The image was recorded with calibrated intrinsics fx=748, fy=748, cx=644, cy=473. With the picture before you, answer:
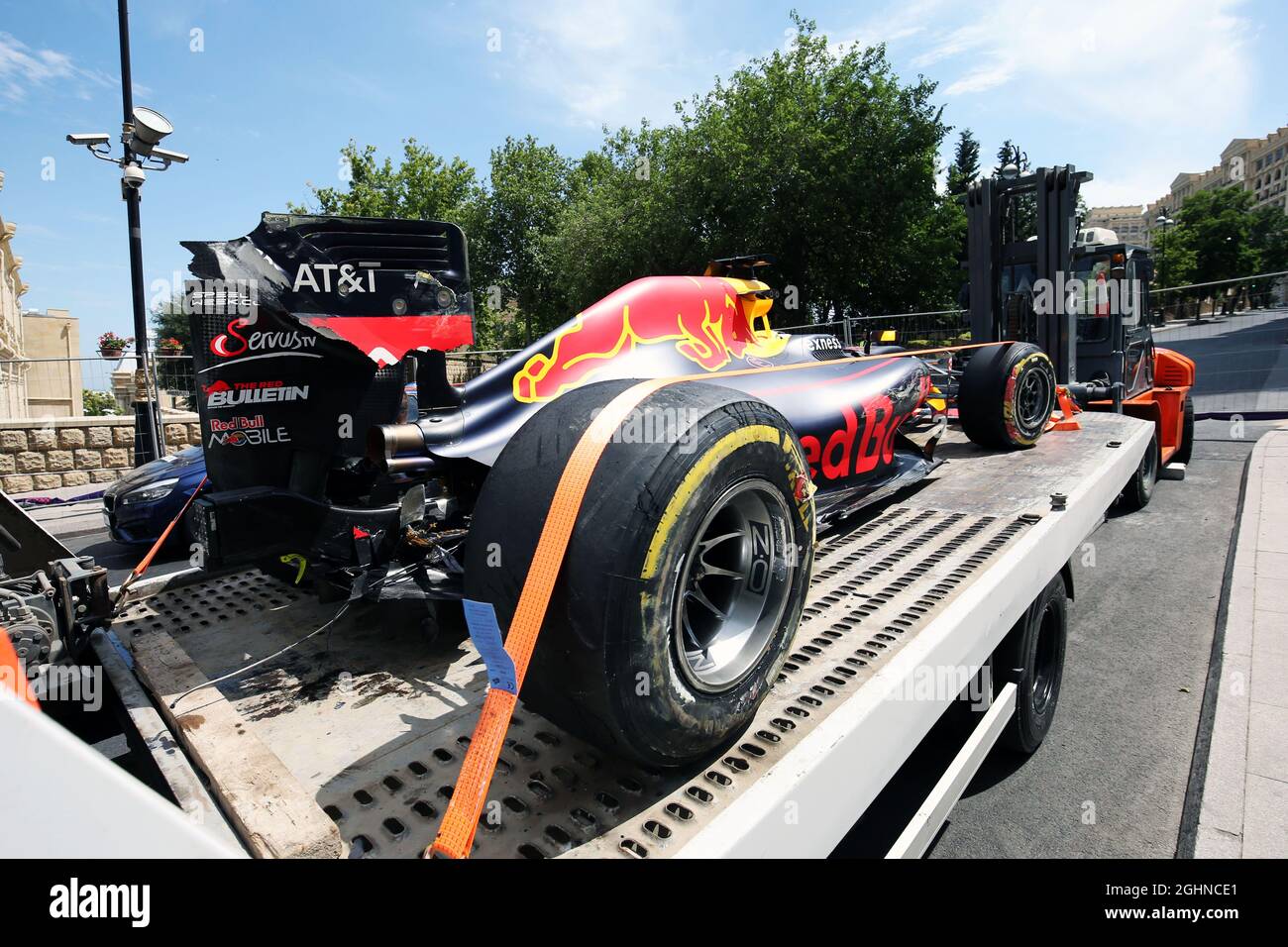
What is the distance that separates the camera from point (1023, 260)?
9047 millimetres

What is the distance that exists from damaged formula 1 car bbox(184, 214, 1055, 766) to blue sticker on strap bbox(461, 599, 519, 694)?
55mm

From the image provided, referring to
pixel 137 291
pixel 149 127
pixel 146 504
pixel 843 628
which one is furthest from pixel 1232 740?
pixel 137 291

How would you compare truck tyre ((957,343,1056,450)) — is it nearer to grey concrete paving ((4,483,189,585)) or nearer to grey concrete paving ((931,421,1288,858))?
grey concrete paving ((931,421,1288,858))

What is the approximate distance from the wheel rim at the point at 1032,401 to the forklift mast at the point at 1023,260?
3417 millimetres

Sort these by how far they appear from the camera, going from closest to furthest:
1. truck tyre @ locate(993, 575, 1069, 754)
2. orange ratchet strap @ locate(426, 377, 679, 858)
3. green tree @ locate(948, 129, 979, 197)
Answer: orange ratchet strap @ locate(426, 377, 679, 858) → truck tyre @ locate(993, 575, 1069, 754) → green tree @ locate(948, 129, 979, 197)

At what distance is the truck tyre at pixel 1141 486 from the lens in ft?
25.3

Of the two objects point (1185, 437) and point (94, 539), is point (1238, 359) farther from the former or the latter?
point (94, 539)

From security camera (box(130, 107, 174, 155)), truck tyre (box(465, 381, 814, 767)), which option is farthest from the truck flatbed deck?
security camera (box(130, 107, 174, 155))

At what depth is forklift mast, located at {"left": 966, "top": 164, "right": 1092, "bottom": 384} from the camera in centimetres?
823

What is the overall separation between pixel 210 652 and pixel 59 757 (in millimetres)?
1828

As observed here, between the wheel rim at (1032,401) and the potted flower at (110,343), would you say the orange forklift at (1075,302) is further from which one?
the potted flower at (110,343)
